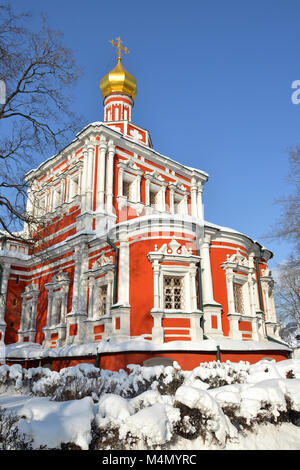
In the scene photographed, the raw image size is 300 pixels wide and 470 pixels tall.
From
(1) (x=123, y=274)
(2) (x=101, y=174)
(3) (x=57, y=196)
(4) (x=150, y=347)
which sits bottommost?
(4) (x=150, y=347)

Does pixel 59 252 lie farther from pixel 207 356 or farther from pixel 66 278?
pixel 207 356

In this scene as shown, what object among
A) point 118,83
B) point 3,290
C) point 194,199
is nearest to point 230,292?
point 194,199

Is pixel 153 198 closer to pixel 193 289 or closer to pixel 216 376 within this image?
pixel 193 289

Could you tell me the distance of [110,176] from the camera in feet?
52.9

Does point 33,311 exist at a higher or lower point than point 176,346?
higher

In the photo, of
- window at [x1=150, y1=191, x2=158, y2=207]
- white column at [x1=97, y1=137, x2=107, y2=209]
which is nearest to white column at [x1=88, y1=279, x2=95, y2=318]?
white column at [x1=97, y1=137, x2=107, y2=209]

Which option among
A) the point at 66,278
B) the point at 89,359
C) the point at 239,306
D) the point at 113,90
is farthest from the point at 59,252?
the point at 113,90

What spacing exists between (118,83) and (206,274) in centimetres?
1381

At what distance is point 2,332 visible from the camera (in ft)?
56.8

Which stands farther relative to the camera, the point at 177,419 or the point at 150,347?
the point at 150,347

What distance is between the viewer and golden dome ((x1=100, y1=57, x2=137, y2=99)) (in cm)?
2127

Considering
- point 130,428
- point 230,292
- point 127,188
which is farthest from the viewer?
point 127,188

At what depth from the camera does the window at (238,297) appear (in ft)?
43.8

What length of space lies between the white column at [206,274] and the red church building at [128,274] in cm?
4
